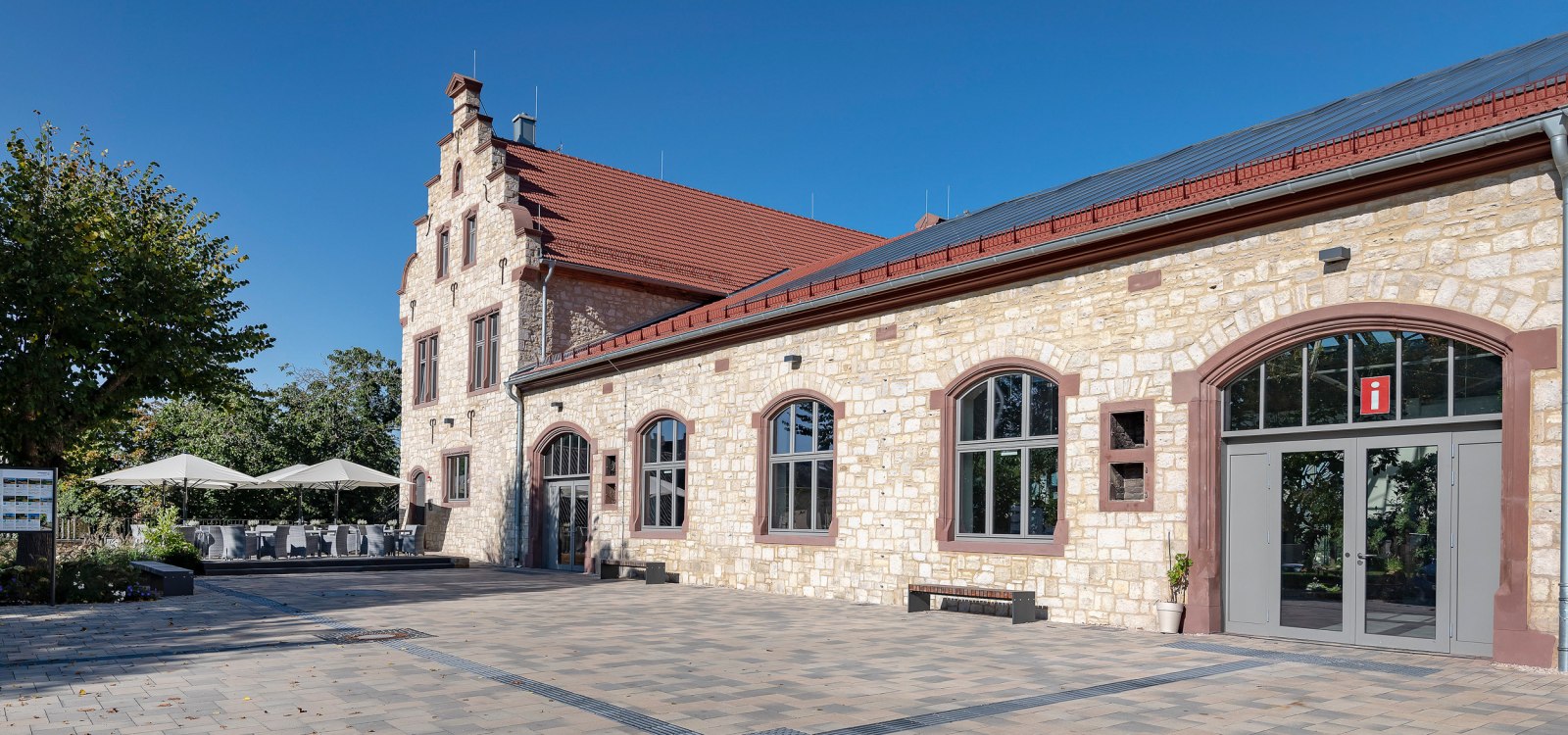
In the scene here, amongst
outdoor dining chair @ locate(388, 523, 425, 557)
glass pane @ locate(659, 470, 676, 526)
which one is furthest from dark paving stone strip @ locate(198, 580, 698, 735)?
outdoor dining chair @ locate(388, 523, 425, 557)

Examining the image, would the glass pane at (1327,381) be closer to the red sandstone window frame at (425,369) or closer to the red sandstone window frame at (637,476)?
the red sandstone window frame at (637,476)

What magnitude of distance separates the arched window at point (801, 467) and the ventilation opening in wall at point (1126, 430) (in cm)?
469

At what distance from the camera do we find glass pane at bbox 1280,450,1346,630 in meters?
9.99

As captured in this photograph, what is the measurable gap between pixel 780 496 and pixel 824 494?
1099 mm

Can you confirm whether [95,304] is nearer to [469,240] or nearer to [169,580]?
[169,580]

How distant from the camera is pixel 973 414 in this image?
13672 millimetres

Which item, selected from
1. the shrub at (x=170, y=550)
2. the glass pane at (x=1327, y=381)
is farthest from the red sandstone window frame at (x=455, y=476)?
the glass pane at (x=1327, y=381)

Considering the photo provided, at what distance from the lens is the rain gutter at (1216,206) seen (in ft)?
28.5

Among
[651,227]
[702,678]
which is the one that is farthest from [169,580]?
[651,227]

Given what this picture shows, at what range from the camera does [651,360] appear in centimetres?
1959

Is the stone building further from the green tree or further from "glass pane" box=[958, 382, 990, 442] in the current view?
the green tree

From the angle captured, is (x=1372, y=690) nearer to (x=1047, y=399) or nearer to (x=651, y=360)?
(x=1047, y=399)

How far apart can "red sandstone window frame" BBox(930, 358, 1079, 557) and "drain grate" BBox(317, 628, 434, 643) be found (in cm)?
612

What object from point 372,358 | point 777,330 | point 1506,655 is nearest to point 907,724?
point 1506,655
